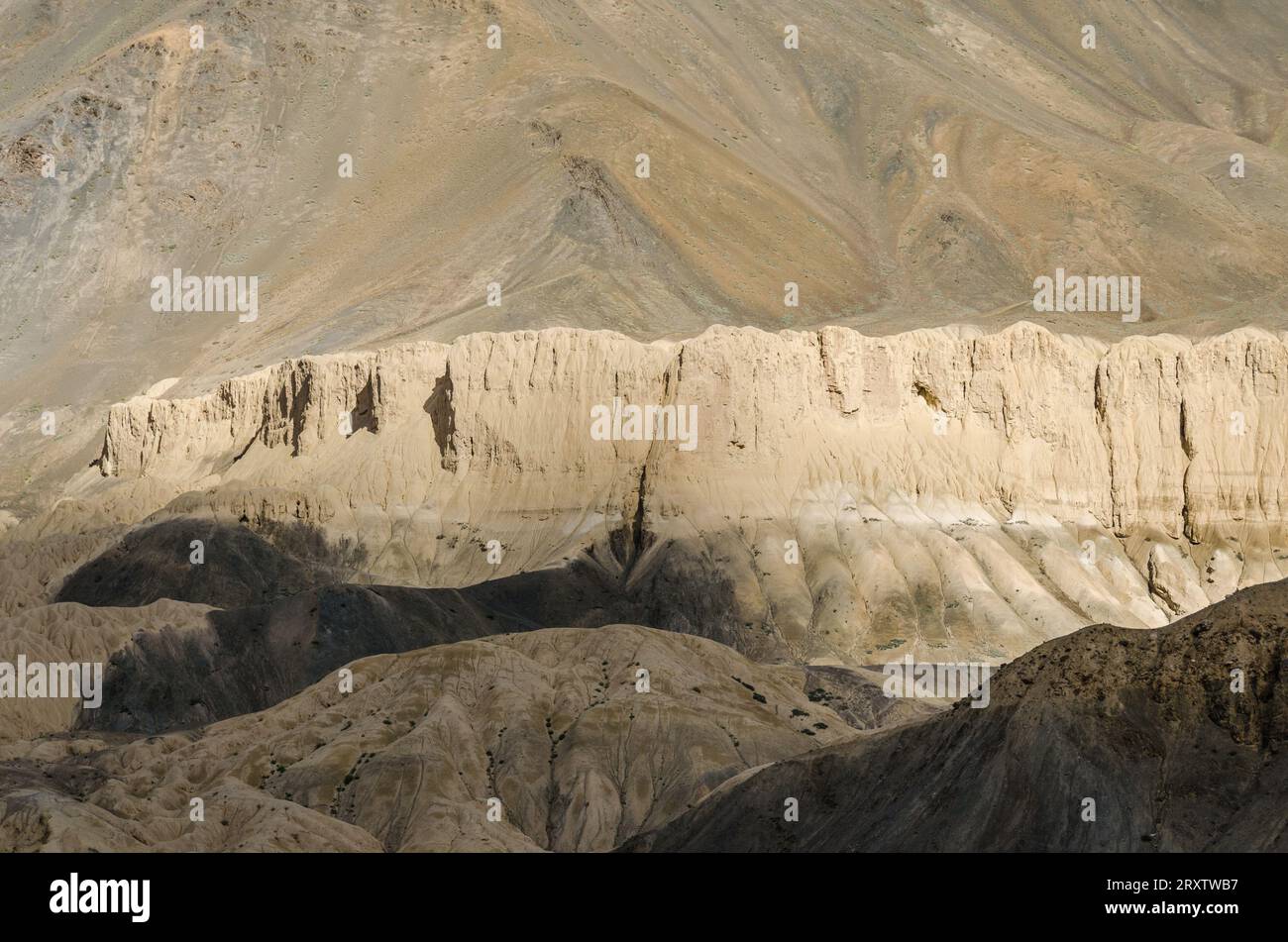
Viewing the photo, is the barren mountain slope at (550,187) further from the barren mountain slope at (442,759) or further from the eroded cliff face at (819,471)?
the barren mountain slope at (442,759)

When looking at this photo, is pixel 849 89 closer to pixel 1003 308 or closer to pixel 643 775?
pixel 1003 308

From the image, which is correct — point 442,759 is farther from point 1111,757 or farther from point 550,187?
point 550,187

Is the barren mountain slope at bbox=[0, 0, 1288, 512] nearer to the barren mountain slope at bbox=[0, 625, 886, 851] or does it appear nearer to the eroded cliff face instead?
the eroded cliff face

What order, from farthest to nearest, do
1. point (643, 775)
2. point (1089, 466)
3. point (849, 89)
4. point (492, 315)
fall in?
point (849, 89) → point (492, 315) → point (1089, 466) → point (643, 775)

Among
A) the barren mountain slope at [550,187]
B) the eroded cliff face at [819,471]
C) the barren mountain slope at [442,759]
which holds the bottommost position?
the barren mountain slope at [442,759]

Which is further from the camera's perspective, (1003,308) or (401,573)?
(1003,308)

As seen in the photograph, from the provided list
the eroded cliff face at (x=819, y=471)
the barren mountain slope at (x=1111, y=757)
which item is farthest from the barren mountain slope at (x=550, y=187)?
the barren mountain slope at (x=1111, y=757)
